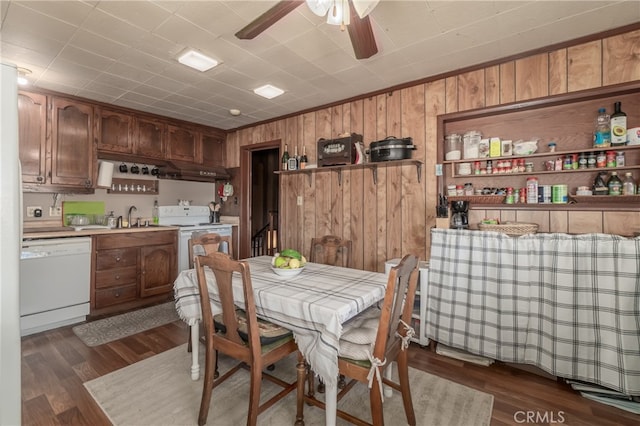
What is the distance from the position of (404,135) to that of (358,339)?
2.23m

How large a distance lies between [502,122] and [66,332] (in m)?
4.62

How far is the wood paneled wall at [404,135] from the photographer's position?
7.30 feet

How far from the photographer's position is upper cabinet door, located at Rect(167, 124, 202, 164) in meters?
4.21

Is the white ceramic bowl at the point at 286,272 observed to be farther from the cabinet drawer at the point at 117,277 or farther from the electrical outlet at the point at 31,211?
the electrical outlet at the point at 31,211

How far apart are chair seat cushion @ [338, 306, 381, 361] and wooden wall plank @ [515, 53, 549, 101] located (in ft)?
7.45

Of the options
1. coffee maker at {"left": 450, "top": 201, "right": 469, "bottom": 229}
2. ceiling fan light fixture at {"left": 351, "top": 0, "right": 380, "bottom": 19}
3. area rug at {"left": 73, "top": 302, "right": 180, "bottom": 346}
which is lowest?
area rug at {"left": 73, "top": 302, "right": 180, "bottom": 346}

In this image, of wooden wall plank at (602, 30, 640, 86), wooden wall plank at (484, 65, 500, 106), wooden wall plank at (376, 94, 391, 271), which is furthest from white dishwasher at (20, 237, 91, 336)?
wooden wall plank at (602, 30, 640, 86)

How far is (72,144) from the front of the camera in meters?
3.36

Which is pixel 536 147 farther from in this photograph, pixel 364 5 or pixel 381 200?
pixel 364 5

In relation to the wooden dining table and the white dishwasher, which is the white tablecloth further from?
the white dishwasher

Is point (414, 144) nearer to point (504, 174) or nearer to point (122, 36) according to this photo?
point (504, 174)

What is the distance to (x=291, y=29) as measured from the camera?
2.08 meters

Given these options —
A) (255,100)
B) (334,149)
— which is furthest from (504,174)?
(255,100)

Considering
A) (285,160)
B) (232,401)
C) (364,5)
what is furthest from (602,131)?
(232,401)
